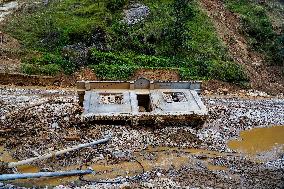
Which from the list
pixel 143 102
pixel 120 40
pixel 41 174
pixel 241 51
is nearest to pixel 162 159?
pixel 143 102

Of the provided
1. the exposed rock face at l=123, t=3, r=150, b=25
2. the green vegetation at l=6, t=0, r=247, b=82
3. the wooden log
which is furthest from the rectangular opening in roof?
the exposed rock face at l=123, t=3, r=150, b=25

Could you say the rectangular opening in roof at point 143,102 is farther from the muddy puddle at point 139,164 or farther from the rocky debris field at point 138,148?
the muddy puddle at point 139,164

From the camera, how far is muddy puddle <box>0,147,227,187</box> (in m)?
15.8

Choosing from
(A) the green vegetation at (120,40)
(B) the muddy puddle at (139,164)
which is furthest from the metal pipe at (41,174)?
(A) the green vegetation at (120,40)

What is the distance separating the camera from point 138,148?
58.4ft

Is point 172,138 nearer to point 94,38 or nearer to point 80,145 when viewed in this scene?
point 80,145

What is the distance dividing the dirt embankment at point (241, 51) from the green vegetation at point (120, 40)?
691 millimetres

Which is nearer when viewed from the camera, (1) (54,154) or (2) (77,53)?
(1) (54,154)

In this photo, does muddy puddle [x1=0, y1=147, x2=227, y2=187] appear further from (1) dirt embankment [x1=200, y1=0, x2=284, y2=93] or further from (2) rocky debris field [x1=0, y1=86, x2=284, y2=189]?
(1) dirt embankment [x1=200, y1=0, x2=284, y2=93]

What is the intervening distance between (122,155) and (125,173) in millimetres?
1058

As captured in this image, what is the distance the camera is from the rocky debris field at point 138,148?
16.2m

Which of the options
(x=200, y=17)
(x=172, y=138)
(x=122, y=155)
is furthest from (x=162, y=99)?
(x=200, y=17)

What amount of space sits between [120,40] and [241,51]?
6.65 m

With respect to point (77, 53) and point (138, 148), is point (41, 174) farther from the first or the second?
point (77, 53)
